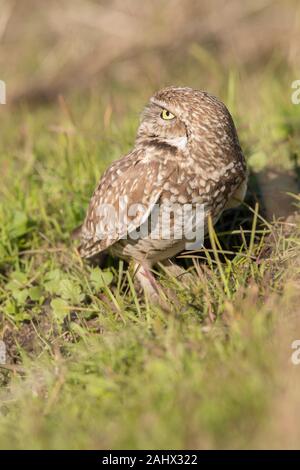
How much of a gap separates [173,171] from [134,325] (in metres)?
0.77

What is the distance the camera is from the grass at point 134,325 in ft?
7.81

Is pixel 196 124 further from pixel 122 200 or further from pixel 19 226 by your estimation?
pixel 19 226

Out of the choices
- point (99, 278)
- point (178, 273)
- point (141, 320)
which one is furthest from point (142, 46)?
point (141, 320)

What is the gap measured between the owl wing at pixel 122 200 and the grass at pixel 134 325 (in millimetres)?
228

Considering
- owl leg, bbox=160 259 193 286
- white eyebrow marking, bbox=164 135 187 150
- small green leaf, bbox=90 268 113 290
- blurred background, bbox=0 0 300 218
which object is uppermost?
blurred background, bbox=0 0 300 218

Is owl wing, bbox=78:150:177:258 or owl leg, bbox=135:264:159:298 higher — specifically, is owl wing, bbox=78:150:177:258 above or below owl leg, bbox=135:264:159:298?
above

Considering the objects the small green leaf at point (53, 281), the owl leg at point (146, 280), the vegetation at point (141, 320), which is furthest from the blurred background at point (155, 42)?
the owl leg at point (146, 280)

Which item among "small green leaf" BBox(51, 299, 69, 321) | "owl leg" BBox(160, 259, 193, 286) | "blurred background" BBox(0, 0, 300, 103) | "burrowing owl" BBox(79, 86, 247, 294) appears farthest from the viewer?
"blurred background" BBox(0, 0, 300, 103)

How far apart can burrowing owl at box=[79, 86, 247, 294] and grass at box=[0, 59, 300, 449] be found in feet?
0.64

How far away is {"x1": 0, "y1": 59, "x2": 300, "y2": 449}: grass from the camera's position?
7.81 ft

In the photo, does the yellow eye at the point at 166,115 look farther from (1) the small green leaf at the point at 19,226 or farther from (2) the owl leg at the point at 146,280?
(1) the small green leaf at the point at 19,226

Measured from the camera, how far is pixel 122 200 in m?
3.63

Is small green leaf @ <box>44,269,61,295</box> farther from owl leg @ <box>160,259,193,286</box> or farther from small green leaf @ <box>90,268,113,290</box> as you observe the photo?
owl leg @ <box>160,259,193,286</box>

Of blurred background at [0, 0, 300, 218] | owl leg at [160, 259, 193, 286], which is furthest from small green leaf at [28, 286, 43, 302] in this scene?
blurred background at [0, 0, 300, 218]
